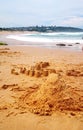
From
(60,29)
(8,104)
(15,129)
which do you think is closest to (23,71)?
(8,104)

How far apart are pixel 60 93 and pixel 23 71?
11.5 feet

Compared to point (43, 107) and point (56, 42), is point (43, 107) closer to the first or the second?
point (43, 107)

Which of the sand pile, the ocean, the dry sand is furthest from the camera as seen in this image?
the ocean

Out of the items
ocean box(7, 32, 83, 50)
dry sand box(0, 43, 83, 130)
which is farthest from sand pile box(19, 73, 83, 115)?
ocean box(7, 32, 83, 50)

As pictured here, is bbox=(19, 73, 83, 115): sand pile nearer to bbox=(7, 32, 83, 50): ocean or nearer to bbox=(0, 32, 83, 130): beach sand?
bbox=(0, 32, 83, 130): beach sand

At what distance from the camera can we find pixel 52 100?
504 cm

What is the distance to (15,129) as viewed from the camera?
4211mm

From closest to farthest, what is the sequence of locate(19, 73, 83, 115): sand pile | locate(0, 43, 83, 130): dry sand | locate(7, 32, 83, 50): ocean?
locate(0, 43, 83, 130): dry sand < locate(19, 73, 83, 115): sand pile < locate(7, 32, 83, 50): ocean

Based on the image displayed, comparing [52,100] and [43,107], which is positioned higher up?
[52,100]

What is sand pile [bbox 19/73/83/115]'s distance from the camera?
196 inches

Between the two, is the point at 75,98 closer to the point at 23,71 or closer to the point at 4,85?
the point at 4,85

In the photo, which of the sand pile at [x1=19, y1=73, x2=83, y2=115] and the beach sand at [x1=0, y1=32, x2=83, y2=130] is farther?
the sand pile at [x1=19, y1=73, x2=83, y2=115]

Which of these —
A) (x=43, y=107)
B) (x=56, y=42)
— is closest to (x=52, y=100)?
(x=43, y=107)

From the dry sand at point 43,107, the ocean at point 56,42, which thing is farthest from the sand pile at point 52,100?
the ocean at point 56,42
